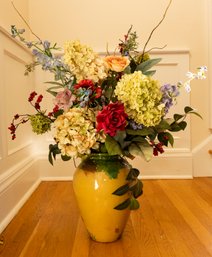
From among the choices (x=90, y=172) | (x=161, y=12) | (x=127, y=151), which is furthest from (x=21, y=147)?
(x=161, y=12)

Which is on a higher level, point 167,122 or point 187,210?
point 167,122

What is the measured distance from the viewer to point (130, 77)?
89 cm

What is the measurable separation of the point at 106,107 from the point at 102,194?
32 centimetres

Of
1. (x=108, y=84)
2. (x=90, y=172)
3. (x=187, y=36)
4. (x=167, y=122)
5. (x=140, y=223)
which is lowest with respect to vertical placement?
(x=140, y=223)

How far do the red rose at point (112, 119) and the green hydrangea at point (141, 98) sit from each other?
0.14ft

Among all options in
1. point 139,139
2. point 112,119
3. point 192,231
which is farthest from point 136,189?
point 192,231

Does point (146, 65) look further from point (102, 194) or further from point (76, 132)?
point (102, 194)

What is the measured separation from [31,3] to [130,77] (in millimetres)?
1510

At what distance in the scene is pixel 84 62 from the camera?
3.15 ft

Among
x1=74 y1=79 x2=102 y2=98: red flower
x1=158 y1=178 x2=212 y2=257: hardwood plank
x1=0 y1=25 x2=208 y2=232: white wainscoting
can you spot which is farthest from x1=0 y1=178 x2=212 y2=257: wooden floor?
x1=74 y1=79 x2=102 y2=98: red flower

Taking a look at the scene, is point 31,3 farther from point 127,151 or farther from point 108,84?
A: point 127,151

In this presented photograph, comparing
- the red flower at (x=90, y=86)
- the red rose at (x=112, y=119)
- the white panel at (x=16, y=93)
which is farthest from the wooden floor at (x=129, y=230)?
the red flower at (x=90, y=86)

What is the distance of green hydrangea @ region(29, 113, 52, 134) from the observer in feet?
3.26

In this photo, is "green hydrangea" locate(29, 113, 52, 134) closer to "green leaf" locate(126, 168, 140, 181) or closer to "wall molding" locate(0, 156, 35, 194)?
"green leaf" locate(126, 168, 140, 181)
